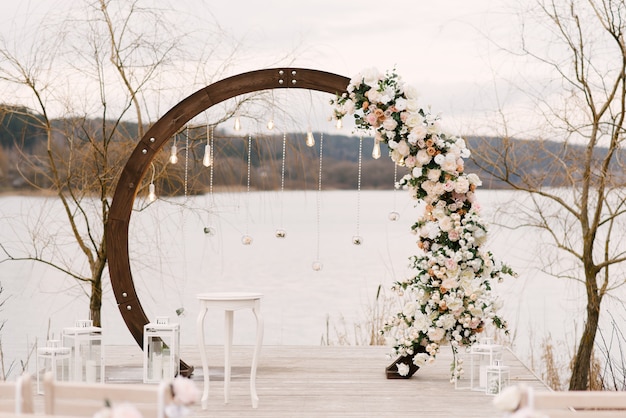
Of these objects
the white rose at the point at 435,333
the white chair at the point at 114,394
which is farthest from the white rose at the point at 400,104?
the white chair at the point at 114,394

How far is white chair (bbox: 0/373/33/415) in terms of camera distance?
10.2ft

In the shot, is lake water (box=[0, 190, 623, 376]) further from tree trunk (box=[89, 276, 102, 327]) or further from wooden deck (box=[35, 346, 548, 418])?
wooden deck (box=[35, 346, 548, 418])

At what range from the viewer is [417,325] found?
632 centimetres

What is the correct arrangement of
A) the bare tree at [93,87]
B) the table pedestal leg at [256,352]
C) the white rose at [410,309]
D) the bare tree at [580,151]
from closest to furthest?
1. the table pedestal leg at [256,352]
2. the white rose at [410,309]
3. the bare tree at [580,151]
4. the bare tree at [93,87]

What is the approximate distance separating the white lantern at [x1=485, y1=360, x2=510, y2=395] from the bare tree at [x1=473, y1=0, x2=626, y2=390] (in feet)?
7.61

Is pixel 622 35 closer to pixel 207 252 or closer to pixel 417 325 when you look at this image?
pixel 417 325

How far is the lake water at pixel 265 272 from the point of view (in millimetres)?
8711

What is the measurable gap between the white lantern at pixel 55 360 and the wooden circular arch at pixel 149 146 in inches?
31.8

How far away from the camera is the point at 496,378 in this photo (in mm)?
5992

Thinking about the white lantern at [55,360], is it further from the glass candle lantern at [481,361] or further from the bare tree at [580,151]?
the bare tree at [580,151]

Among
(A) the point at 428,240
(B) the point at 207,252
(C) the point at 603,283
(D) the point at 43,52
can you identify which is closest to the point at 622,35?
(C) the point at 603,283

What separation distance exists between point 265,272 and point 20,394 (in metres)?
10.5

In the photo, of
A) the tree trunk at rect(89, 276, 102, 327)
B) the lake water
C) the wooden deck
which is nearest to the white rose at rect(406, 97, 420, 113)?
the lake water

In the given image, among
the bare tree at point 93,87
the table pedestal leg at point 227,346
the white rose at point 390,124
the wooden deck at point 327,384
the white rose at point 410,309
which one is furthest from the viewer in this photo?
the bare tree at point 93,87
